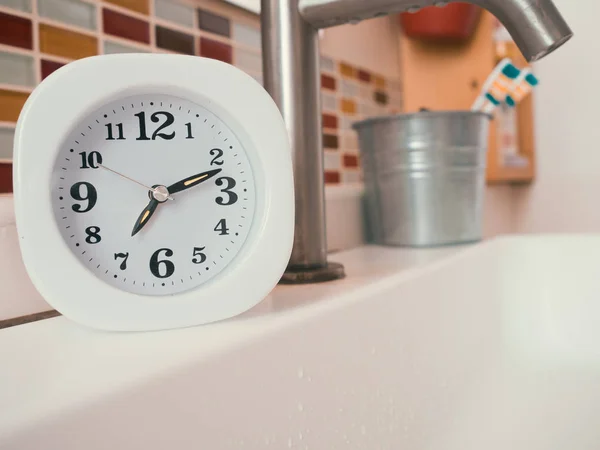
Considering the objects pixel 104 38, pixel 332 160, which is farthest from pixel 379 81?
pixel 104 38

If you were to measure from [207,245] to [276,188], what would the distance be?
0.06 metres

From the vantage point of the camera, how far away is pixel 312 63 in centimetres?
55

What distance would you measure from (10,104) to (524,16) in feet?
1.42

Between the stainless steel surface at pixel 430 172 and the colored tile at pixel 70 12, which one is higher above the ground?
the colored tile at pixel 70 12

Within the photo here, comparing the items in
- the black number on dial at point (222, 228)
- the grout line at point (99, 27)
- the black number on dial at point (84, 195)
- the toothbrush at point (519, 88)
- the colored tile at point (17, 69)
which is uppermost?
the grout line at point (99, 27)

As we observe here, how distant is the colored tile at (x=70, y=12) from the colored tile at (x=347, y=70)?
484 millimetres

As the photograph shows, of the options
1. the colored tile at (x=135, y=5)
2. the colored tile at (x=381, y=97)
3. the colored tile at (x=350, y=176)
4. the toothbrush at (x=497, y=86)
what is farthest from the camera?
the colored tile at (x=381, y=97)

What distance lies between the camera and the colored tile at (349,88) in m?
0.94

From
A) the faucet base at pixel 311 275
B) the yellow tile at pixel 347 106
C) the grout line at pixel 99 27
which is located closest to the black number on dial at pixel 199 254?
the faucet base at pixel 311 275

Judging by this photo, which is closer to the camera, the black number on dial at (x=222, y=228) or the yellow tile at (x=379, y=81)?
the black number on dial at (x=222, y=228)

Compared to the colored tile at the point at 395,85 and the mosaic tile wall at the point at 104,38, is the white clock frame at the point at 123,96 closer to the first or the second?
the mosaic tile wall at the point at 104,38

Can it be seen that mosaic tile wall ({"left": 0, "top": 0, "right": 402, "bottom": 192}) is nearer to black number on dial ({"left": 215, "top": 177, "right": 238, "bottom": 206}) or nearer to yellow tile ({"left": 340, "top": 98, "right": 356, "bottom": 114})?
yellow tile ({"left": 340, "top": 98, "right": 356, "bottom": 114})

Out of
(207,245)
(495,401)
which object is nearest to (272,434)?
(207,245)

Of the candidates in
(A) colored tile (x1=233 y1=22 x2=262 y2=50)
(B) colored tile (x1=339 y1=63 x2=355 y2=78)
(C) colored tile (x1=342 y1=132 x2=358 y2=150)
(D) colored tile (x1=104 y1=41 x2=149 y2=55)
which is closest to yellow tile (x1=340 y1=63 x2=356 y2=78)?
(B) colored tile (x1=339 y1=63 x2=355 y2=78)
